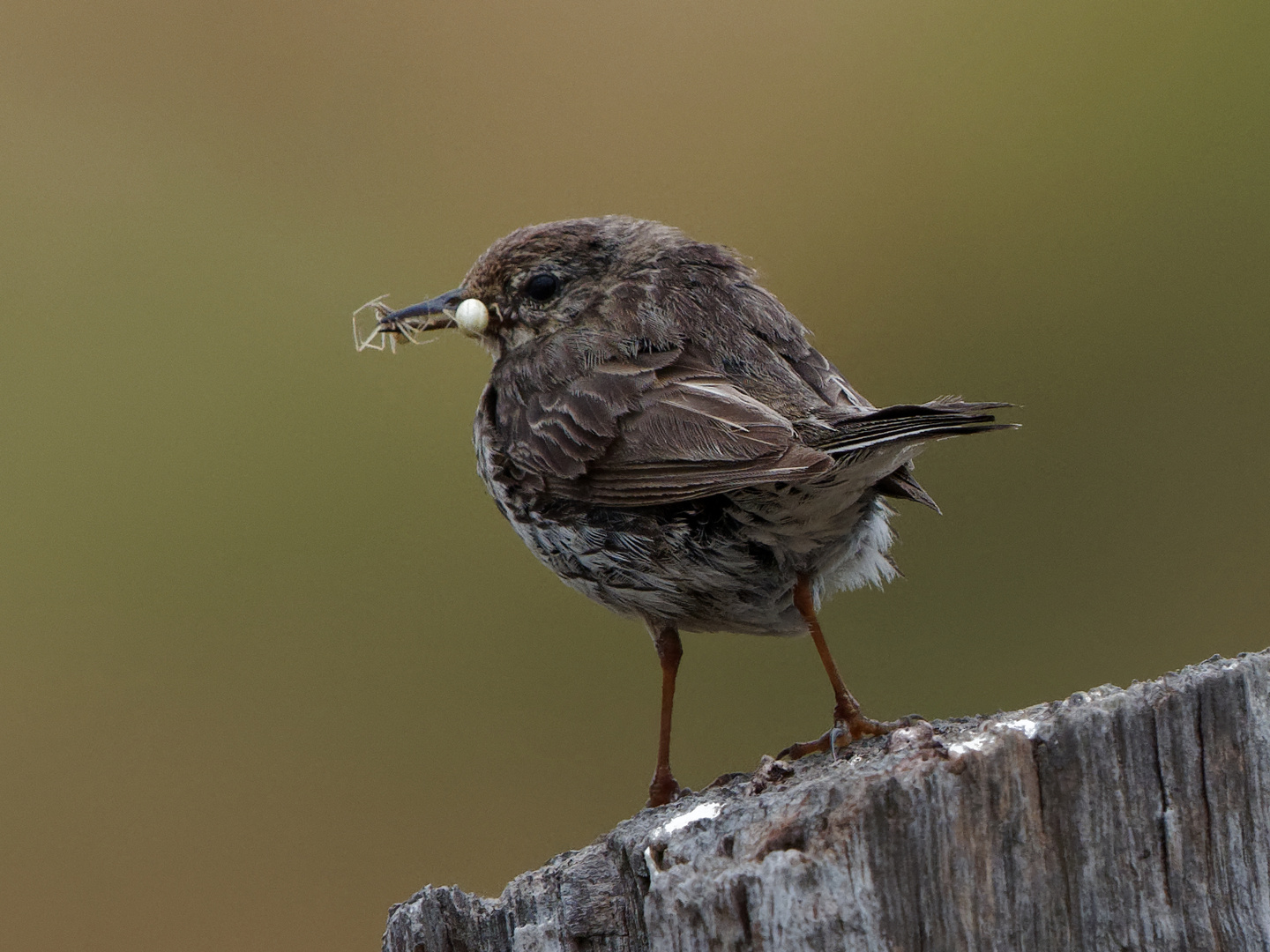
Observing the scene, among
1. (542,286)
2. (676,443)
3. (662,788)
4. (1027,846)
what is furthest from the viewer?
(542,286)

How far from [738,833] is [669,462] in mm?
1820

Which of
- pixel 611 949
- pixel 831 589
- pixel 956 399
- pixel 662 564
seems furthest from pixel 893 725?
pixel 611 949

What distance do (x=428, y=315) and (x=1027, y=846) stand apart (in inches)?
142

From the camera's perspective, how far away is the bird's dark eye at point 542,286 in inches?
205

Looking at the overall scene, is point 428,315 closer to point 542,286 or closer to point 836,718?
point 542,286

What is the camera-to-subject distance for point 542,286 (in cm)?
520

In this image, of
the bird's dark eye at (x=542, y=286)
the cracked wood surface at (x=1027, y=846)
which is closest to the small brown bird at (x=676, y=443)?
the bird's dark eye at (x=542, y=286)

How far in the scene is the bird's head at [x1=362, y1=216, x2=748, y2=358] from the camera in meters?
5.18

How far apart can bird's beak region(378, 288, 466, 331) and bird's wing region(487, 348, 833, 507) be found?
66 centimetres

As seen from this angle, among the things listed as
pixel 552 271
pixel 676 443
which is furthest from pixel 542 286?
pixel 676 443

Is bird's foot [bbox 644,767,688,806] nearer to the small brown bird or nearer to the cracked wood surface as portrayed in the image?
the small brown bird

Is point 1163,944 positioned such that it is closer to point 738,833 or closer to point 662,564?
point 738,833

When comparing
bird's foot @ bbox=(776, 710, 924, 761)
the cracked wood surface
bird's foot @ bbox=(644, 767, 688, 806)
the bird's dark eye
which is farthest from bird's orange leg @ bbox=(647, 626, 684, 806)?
the cracked wood surface

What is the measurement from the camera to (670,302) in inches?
191
